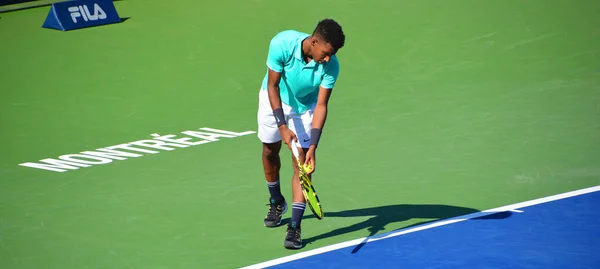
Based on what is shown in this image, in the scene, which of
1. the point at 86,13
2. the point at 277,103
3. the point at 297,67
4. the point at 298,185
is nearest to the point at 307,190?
the point at 298,185

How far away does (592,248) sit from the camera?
917 cm

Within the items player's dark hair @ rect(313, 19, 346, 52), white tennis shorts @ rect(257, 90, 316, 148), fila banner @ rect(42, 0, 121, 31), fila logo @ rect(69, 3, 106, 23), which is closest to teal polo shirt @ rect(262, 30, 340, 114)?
white tennis shorts @ rect(257, 90, 316, 148)

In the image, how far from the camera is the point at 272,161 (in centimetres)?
999

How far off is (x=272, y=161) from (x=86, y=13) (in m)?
10.2

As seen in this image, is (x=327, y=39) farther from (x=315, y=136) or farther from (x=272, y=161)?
(x=272, y=161)

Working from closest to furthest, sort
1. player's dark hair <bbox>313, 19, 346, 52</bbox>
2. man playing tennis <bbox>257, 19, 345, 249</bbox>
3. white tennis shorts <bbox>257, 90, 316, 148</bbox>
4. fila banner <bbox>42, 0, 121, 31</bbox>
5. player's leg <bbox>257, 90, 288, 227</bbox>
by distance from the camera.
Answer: player's dark hair <bbox>313, 19, 346, 52</bbox> → man playing tennis <bbox>257, 19, 345, 249</bbox> → white tennis shorts <bbox>257, 90, 316, 148</bbox> → player's leg <bbox>257, 90, 288, 227</bbox> → fila banner <bbox>42, 0, 121, 31</bbox>

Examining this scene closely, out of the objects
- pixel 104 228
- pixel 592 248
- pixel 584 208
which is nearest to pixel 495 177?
pixel 584 208

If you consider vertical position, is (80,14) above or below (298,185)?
above

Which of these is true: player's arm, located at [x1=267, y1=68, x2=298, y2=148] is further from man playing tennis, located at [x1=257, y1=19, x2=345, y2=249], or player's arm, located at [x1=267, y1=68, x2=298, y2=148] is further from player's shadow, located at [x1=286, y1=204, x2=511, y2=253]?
player's shadow, located at [x1=286, y1=204, x2=511, y2=253]

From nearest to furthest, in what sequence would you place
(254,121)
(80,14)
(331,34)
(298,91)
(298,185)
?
1. (331,34)
2. (298,91)
3. (298,185)
4. (254,121)
5. (80,14)

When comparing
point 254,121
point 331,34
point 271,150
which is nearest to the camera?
point 331,34

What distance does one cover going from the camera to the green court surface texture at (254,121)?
1016cm

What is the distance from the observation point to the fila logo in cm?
1898

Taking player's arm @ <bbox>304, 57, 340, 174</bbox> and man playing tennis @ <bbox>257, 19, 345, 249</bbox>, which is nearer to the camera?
man playing tennis @ <bbox>257, 19, 345, 249</bbox>
